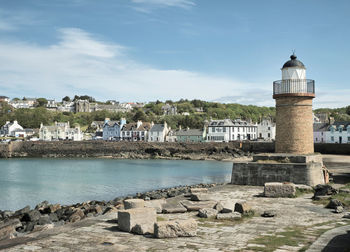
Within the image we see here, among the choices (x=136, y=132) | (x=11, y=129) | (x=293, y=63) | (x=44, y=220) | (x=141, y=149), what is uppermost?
(x=293, y=63)

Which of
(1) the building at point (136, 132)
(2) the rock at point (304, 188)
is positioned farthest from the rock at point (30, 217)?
(1) the building at point (136, 132)

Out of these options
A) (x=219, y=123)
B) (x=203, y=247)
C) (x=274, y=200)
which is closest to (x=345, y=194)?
(x=274, y=200)

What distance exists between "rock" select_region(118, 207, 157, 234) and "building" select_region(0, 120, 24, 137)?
11419 cm

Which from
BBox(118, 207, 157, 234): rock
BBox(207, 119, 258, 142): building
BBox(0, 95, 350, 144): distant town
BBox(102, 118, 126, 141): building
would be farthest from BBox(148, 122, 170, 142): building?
BBox(118, 207, 157, 234): rock

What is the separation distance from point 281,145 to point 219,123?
204ft

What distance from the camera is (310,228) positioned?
7809 millimetres

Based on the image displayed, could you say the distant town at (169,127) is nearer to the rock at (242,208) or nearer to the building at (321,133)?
the building at (321,133)

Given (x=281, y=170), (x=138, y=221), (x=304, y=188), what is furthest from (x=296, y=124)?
(x=138, y=221)

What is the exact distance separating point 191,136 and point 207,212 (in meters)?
74.7

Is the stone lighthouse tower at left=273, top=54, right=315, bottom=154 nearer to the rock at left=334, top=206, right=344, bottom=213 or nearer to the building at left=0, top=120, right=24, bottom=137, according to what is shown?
the rock at left=334, top=206, right=344, bottom=213

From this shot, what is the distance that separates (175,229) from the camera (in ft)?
23.4

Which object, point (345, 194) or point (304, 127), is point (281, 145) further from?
point (345, 194)

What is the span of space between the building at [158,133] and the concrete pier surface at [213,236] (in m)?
76.7

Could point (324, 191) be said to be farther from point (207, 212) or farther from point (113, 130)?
point (113, 130)
